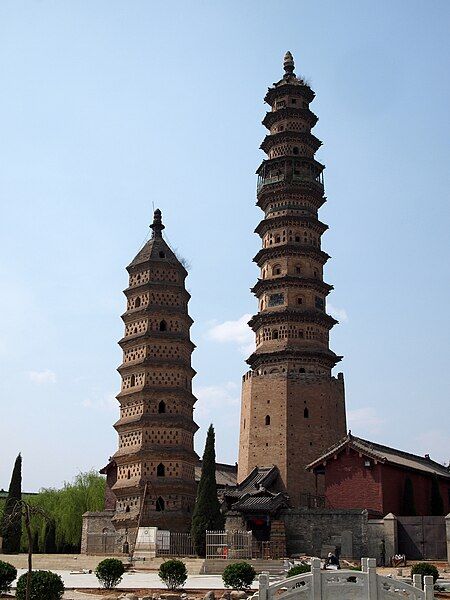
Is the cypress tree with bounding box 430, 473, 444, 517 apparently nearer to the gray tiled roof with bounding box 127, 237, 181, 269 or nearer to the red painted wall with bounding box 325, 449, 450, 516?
the red painted wall with bounding box 325, 449, 450, 516

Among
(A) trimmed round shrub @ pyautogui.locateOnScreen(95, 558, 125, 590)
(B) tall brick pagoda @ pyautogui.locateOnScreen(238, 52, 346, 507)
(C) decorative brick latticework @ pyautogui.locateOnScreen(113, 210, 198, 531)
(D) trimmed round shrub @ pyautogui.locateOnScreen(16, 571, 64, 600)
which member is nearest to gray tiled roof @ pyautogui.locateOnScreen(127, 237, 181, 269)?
(C) decorative brick latticework @ pyautogui.locateOnScreen(113, 210, 198, 531)

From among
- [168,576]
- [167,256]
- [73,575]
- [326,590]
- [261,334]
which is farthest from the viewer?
[261,334]

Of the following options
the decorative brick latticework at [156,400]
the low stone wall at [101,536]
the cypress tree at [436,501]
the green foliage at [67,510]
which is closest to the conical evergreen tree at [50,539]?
the green foliage at [67,510]

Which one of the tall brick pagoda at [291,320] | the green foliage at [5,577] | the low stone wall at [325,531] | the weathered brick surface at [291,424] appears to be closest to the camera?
the green foliage at [5,577]

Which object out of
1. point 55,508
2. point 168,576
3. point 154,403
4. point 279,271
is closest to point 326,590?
point 168,576

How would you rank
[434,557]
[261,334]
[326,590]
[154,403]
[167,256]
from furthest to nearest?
[261,334]
[167,256]
[154,403]
[434,557]
[326,590]

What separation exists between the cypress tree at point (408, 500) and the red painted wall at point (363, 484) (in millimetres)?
300

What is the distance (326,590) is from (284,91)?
152 feet

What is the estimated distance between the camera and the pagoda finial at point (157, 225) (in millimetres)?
51938

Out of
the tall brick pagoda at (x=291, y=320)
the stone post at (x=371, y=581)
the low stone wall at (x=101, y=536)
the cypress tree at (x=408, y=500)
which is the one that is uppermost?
the tall brick pagoda at (x=291, y=320)

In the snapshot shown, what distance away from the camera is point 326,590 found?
765 inches

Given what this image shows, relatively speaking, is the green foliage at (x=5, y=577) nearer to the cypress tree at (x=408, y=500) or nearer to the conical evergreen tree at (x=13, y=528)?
the conical evergreen tree at (x=13, y=528)

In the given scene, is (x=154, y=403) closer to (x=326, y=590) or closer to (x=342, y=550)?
(x=342, y=550)

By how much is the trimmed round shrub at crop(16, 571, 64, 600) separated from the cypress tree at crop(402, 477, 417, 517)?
26077 mm
